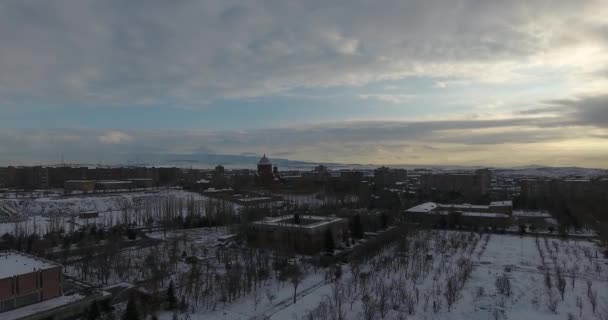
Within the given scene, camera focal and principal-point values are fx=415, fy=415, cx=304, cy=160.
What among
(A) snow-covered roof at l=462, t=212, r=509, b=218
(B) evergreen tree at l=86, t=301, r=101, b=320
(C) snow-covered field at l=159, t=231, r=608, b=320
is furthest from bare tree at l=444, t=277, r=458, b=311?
(A) snow-covered roof at l=462, t=212, r=509, b=218

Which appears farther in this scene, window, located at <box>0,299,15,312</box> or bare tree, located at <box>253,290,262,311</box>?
bare tree, located at <box>253,290,262,311</box>

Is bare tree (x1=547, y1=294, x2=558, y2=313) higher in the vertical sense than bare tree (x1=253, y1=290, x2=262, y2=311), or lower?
lower

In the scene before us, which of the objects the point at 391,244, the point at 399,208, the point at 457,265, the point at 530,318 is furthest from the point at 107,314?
the point at 399,208

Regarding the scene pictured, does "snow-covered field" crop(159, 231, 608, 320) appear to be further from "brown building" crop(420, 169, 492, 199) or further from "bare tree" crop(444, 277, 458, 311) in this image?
"brown building" crop(420, 169, 492, 199)

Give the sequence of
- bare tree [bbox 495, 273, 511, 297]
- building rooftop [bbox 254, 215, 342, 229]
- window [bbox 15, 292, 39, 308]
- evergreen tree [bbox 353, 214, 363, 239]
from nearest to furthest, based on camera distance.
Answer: window [bbox 15, 292, 39, 308] → bare tree [bbox 495, 273, 511, 297] → building rooftop [bbox 254, 215, 342, 229] → evergreen tree [bbox 353, 214, 363, 239]

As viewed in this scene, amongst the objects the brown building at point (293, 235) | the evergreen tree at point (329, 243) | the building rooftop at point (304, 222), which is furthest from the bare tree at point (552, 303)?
the building rooftop at point (304, 222)

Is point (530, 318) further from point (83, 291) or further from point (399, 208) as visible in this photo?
point (399, 208)
